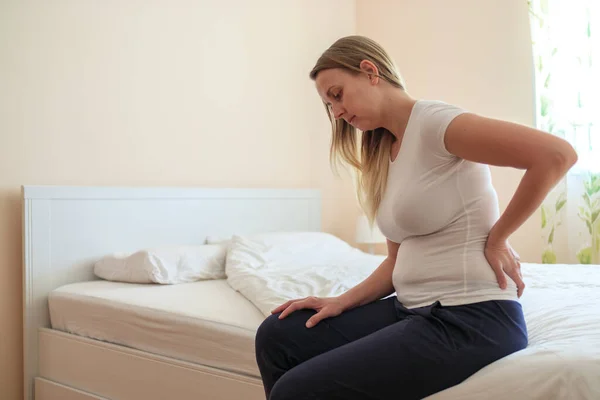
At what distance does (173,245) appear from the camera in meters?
2.98

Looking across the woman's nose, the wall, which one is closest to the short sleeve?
the woman's nose

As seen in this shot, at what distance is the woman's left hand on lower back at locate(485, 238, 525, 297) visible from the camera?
115cm

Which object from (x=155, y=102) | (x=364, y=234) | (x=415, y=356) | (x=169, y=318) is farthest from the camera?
(x=364, y=234)

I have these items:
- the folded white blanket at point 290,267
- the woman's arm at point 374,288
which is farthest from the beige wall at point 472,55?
the woman's arm at point 374,288

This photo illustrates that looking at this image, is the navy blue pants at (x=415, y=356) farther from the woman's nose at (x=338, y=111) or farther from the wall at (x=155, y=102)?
the wall at (x=155, y=102)

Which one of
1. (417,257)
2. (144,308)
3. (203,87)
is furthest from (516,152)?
(203,87)

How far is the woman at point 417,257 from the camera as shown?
1.08m

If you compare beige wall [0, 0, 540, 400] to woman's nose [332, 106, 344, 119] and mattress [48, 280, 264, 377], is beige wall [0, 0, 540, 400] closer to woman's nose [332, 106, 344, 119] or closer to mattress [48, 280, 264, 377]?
mattress [48, 280, 264, 377]

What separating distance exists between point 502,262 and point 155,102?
2.32m

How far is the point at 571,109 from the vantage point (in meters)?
3.53

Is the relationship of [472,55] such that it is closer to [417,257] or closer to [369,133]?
[369,133]

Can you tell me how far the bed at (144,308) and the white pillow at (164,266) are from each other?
0.16ft

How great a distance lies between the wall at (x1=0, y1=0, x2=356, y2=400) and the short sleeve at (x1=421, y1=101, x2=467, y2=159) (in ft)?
6.35

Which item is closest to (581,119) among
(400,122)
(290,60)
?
(290,60)
